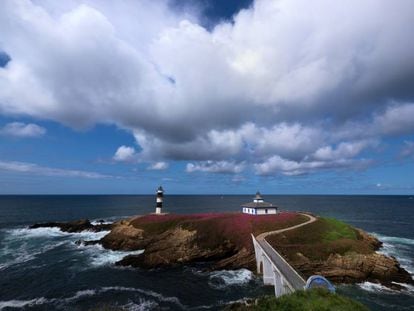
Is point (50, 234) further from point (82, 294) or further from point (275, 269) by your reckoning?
point (275, 269)

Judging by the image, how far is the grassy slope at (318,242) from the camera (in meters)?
46.4

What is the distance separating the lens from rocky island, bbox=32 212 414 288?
43062 mm

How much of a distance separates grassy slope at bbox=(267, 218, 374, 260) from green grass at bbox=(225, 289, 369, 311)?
23.4 metres

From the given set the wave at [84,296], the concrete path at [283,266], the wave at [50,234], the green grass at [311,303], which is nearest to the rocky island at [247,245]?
the concrete path at [283,266]

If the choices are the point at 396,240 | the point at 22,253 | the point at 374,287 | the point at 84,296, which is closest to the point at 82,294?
the point at 84,296

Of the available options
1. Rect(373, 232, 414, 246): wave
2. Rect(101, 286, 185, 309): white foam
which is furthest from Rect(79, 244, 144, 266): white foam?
Rect(373, 232, 414, 246): wave

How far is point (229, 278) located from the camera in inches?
1667

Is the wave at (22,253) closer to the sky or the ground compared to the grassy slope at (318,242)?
closer to the ground

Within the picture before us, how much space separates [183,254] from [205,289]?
49.4ft

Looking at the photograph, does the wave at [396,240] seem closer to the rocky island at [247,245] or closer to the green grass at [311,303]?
the rocky island at [247,245]

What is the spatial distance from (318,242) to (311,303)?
31585mm

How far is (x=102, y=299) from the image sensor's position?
35625 millimetres

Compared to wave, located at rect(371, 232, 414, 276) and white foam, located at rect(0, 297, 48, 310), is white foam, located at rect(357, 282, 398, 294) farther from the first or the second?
white foam, located at rect(0, 297, 48, 310)

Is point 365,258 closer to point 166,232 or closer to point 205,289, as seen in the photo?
point 205,289
